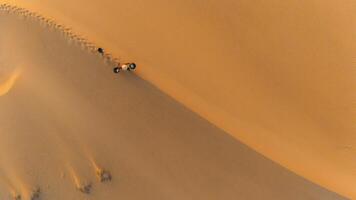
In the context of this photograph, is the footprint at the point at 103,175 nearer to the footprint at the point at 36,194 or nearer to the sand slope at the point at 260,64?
the footprint at the point at 36,194

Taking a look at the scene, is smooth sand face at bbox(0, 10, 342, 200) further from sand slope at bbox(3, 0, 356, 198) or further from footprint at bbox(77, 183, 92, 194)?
sand slope at bbox(3, 0, 356, 198)

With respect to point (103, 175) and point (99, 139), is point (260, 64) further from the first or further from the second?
point (103, 175)

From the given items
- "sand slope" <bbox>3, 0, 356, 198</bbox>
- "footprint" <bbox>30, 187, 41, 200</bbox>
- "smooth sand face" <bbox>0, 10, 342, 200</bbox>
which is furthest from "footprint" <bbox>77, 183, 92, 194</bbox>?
"sand slope" <bbox>3, 0, 356, 198</bbox>

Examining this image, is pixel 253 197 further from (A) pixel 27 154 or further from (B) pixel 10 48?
(B) pixel 10 48

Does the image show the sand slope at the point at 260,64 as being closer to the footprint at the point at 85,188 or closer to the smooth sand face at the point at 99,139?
the smooth sand face at the point at 99,139

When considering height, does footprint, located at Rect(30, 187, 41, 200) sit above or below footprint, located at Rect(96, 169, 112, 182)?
below

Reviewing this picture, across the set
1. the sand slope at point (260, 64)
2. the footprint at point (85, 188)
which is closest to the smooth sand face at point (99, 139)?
the footprint at point (85, 188)

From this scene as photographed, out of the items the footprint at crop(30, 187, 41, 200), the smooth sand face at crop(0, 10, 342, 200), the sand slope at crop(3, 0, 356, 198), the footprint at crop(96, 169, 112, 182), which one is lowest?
the footprint at crop(30, 187, 41, 200)

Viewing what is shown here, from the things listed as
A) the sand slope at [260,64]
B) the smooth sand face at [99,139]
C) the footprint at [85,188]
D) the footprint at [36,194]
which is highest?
the sand slope at [260,64]

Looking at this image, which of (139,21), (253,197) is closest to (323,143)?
(253,197)

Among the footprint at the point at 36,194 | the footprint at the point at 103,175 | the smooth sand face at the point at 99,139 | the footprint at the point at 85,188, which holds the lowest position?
the footprint at the point at 36,194

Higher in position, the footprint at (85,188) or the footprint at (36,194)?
the footprint at (85,188)
